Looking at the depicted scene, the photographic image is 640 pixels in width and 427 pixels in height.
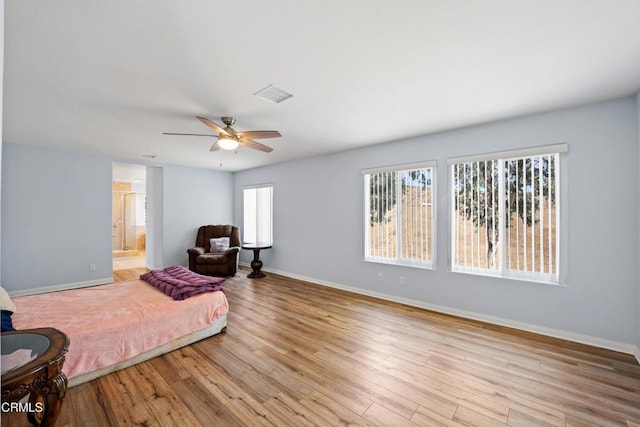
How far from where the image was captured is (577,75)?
2.41 meters

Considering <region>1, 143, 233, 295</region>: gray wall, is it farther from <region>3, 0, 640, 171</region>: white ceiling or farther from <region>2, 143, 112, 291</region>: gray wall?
<region>3, 0, 640, 171</region>: white ceiling

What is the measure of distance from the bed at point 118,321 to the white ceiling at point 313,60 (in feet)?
6.61

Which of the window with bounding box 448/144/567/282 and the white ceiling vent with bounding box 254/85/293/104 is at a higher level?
the white ceiling vent with bounding box 254/85/293/104

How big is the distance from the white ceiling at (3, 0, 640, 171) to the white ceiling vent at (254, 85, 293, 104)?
91 millimetres

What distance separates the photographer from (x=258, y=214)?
6.87m

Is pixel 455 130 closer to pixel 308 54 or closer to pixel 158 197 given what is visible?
pixel 308 54

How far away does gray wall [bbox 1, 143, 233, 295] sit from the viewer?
4.53 meters

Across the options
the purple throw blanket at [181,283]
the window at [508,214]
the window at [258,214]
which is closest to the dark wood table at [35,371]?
the purple throw blanket at [181,283]

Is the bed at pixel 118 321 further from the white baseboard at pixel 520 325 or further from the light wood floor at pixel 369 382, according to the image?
the white baseboard at pixel 520 325

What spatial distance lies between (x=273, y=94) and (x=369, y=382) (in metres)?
2.70

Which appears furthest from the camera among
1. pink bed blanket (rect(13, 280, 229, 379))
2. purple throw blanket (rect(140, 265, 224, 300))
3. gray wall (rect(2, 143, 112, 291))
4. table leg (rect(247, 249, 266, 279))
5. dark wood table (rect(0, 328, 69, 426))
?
table leg (rect(247, 249, 266, 279))

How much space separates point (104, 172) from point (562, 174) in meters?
7.03

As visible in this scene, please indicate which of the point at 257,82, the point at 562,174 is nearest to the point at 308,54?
the point at 257,82

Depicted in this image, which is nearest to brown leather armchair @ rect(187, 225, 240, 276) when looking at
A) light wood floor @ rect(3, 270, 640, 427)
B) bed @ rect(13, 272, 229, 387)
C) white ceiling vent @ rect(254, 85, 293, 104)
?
bed @ rect(13, 272, 229, 387)
